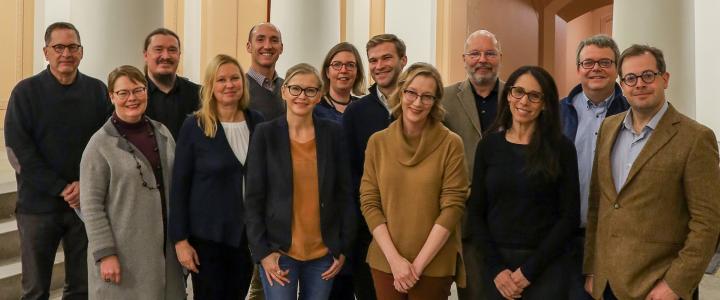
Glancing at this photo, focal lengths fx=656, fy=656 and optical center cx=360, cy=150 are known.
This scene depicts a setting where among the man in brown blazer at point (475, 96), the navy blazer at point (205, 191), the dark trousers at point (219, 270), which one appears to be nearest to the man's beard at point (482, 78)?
the man in brown blazer at point (475, 96)

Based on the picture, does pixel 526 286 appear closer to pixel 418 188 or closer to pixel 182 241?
pixel 418 188

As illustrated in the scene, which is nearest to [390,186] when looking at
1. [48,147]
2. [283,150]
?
[283,150]

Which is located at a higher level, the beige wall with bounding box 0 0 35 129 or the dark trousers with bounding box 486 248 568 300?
the beige wall with bounding box 0 0 35 129

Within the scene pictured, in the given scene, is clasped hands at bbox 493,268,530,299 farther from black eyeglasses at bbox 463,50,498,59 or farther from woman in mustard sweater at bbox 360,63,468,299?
black eyeglasses at bbox 463,50,498,59

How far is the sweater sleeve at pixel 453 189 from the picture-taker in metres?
2.54

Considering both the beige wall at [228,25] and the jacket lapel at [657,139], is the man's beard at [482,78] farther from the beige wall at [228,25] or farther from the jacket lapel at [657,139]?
the beige wall at [228,25]

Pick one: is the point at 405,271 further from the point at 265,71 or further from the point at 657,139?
the point at 265,71

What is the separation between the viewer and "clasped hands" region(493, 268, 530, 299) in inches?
97.1

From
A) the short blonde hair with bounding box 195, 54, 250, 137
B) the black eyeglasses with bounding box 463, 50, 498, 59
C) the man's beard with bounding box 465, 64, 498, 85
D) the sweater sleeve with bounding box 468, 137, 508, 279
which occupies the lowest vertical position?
the sweater sleeve with bounding box 468, 137, 508, 279

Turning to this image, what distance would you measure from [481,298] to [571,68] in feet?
37.6

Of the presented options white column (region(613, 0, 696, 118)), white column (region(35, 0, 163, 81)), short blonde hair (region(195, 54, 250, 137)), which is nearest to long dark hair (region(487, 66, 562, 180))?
short blonde hair (region(195, 54, 250, 137))

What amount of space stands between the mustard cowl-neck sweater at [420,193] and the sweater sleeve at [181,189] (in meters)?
0.77

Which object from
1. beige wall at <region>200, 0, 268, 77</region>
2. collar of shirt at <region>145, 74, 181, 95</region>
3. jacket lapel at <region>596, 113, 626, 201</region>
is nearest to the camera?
jacket lapel at <region>596, 113, 626, 201</region>

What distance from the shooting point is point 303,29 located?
5441 millimetres
